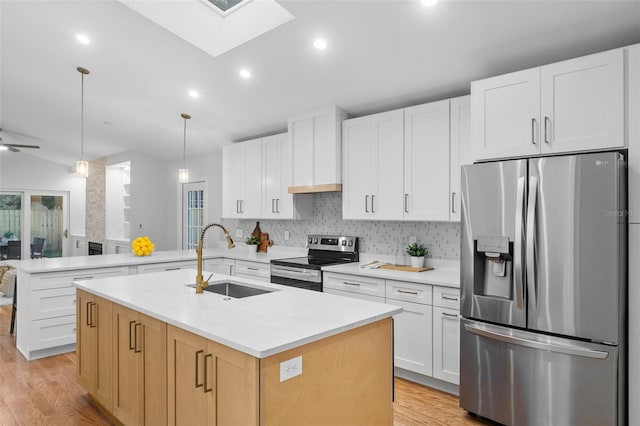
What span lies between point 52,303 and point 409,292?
11.0 feet

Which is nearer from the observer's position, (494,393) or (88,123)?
(494,393)

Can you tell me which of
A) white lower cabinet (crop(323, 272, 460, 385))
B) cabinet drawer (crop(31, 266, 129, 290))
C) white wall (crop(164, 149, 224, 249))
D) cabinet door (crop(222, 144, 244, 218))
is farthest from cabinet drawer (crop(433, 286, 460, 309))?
white wall (crop(164, 149, 224, 249))

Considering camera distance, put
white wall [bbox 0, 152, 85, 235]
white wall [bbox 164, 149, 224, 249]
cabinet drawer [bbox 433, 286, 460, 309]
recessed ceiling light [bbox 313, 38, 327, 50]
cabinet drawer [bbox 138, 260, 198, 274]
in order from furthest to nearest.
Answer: white wall [bbox 0, 152, 85, 235] → white wall [bbox 164, 149, 224, 249] → cabinet drawer [bbox 138, 260, 198, 274] → recessed ceiling light [bbox 313, 38, 327, 50] → cabinet drawer [bbox 433, 286, 460, 309]

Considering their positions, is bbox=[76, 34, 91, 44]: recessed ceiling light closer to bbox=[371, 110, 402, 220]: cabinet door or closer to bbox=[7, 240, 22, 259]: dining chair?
bbox=[371, 110, 402, 220]: cabinet door

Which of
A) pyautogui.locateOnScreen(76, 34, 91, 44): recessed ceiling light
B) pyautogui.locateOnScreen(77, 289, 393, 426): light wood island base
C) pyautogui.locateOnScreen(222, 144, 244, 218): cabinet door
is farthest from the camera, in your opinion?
pyautogui.locateOnScreen(222, 144, 244, 218): cabinet door

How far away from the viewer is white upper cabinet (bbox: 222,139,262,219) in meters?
4.93

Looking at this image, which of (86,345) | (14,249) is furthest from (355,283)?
(14,249)

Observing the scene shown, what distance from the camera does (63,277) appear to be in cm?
382

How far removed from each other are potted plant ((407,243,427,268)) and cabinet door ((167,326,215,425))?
7.68 feet

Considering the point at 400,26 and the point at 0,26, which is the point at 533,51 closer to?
the point at 400,26

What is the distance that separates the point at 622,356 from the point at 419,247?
174 centimetres

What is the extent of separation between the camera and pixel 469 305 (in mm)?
2598

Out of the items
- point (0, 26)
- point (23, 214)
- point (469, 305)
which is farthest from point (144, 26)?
point (23, 214)

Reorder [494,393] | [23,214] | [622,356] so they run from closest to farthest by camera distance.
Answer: [622,356]
[494,393]
[23,214]
